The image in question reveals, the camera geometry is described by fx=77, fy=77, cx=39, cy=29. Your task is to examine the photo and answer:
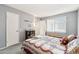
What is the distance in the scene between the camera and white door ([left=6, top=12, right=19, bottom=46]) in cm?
133

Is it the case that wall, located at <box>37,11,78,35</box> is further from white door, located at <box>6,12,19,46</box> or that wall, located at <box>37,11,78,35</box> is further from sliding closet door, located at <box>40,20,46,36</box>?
white door, located at <box>6,12,19,46</box>

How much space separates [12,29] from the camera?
4.38 feet

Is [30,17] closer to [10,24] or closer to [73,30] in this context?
[10,24]

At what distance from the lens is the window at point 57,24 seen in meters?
1.30

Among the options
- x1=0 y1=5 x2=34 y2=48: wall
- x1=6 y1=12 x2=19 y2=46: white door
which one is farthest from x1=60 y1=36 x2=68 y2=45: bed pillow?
x1=6 y1=12 x2=19 y2=46: white door

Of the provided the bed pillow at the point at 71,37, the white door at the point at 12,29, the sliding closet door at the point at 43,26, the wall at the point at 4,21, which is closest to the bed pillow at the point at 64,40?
the bed pillow at the point at 71,37

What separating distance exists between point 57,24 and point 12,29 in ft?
2.58

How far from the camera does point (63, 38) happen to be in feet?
4.25

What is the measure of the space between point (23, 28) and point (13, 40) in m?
0.28

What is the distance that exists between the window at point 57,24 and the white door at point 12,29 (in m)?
0.57

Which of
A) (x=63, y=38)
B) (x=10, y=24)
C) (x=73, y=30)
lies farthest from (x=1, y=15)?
(x=73, y=30)

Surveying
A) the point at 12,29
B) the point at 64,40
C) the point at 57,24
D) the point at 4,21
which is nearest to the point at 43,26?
the point at 57,24

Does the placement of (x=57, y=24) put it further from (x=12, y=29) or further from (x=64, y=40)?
(x=12, y=29)
